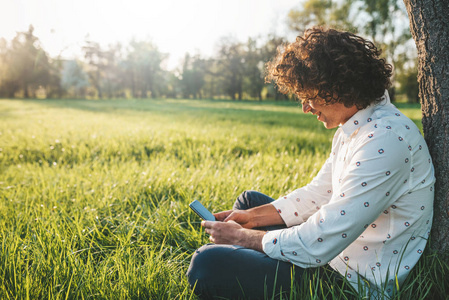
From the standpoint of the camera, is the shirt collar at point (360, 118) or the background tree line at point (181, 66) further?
the background tree line at point (181, 66)

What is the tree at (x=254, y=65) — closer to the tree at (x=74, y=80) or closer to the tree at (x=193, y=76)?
the tree at (x=193, y=76)

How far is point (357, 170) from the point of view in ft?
4.56

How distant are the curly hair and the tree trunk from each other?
0.83 ft

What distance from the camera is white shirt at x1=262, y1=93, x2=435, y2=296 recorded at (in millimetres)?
1376

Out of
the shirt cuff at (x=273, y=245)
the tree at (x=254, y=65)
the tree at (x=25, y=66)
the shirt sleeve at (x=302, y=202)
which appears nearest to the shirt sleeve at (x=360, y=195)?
the shirt cuff at (x=273, y=245)

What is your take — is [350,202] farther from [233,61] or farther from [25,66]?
[25,66]

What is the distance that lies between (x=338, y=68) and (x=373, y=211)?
0.69 m

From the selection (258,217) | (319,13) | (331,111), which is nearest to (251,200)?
(258,217)

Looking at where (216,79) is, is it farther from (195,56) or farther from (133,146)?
(133,146)

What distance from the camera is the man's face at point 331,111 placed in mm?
1720

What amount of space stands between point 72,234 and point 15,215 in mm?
807

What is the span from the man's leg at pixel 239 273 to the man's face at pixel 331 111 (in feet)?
2.64

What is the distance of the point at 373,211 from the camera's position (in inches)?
54.7

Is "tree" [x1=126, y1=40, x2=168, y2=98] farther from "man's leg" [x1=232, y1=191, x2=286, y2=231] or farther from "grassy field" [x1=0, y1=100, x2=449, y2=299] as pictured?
"man's leg" [x1=232, y1=191, x2=286, y2=231]
